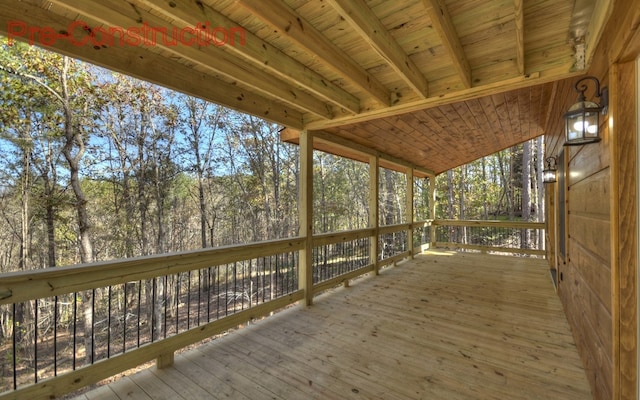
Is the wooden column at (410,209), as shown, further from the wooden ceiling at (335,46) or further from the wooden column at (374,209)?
the wooden ceiling at (335,46)

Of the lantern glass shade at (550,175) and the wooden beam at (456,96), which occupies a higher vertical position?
the wooden beam at (456,96)

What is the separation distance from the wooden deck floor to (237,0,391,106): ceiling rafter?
2.40m

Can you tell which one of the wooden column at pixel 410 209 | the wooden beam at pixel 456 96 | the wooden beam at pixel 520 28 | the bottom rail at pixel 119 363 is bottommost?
the bottom rail at pixel 119 363

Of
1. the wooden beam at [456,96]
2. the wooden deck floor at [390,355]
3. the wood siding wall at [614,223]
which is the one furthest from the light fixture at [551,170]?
the wood siding wall at [614,223]

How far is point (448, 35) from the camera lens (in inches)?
69.9

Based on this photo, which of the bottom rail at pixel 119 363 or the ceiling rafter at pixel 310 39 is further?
the bottom rail at pixel 119 363

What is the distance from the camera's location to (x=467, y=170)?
45.5 feet

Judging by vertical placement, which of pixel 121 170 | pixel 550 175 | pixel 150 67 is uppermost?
pixel 150 67

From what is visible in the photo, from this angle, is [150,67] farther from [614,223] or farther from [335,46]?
[614,223]

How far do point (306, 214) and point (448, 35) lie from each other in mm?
2420

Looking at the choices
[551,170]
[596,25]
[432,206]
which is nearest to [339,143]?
[596,25]

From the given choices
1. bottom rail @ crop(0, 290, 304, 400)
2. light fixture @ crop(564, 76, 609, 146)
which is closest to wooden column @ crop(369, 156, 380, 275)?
bottom rail @ crop(0, 290, 304, 400)

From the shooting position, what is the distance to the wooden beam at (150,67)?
1460mm

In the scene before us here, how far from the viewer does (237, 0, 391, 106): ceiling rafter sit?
1.50 meters
